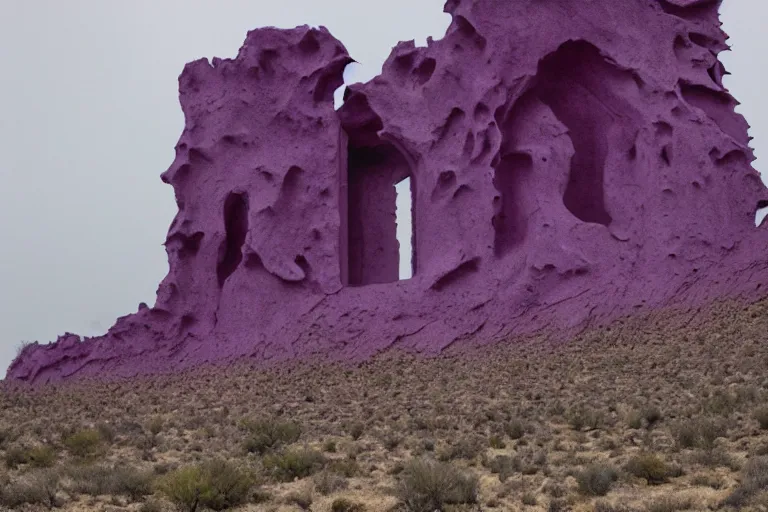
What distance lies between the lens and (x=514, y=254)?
69.5 feet

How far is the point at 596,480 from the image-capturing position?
872 cm

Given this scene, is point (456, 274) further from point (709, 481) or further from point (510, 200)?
point (709, 481)

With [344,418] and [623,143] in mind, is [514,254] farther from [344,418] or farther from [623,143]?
[344,418]

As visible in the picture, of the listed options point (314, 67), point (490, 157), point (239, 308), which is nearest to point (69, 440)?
point (239, 308)

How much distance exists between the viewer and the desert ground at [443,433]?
28.9 ft

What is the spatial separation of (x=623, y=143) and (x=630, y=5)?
3305 millimetres

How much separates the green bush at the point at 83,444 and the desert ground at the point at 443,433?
0.03 m

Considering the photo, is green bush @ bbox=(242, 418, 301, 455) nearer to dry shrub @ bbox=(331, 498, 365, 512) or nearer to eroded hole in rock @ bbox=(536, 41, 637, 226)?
dry shrub @ bbox=(331, 498, 365, 512)

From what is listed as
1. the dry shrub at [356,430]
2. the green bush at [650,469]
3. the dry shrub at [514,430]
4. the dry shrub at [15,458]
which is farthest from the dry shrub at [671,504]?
the dry shrub at [15,458]

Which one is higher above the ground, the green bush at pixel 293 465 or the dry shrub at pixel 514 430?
the dry shrub at pixel 514 430

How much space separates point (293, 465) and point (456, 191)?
12.4m

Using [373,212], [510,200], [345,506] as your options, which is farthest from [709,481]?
[373,212]

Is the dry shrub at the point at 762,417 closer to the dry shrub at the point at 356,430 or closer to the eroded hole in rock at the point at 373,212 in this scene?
the dry shrub at the point at 356,430

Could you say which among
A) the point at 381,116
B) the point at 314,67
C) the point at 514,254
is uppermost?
the point at 314,67
